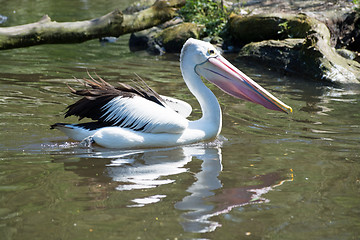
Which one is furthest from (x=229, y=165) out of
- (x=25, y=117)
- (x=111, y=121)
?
(x=25, y=117)

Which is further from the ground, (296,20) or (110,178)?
(296,20)

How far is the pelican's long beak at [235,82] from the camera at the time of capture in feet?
15.3

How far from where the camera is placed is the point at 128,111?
4375 millimetres

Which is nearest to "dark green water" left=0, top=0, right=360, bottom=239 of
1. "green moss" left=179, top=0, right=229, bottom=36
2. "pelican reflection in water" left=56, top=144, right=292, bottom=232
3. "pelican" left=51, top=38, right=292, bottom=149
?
"pelican reflection in water" left=56, top=144, right=292, bottom=232

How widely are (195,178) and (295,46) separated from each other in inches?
208

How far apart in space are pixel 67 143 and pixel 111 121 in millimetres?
A: 461

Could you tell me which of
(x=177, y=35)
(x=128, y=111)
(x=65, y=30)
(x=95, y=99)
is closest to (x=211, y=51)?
Answer: (x=128, y=111)

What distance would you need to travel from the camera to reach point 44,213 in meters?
2.99

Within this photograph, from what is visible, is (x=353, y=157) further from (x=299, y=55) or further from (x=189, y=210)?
(x=299, y=55)

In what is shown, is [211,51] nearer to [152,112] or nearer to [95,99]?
[152,112]

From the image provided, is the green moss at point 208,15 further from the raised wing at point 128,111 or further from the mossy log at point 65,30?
the raised wing at point 128,111

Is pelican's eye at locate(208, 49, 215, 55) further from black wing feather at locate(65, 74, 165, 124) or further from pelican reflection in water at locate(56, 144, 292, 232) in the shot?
pelican reflection in water at locate(56, 144, 292, 232)

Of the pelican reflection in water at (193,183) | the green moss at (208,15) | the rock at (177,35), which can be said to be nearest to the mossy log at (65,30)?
the pelican reflection in water at (193,183)

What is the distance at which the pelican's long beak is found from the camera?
4.65 metres
